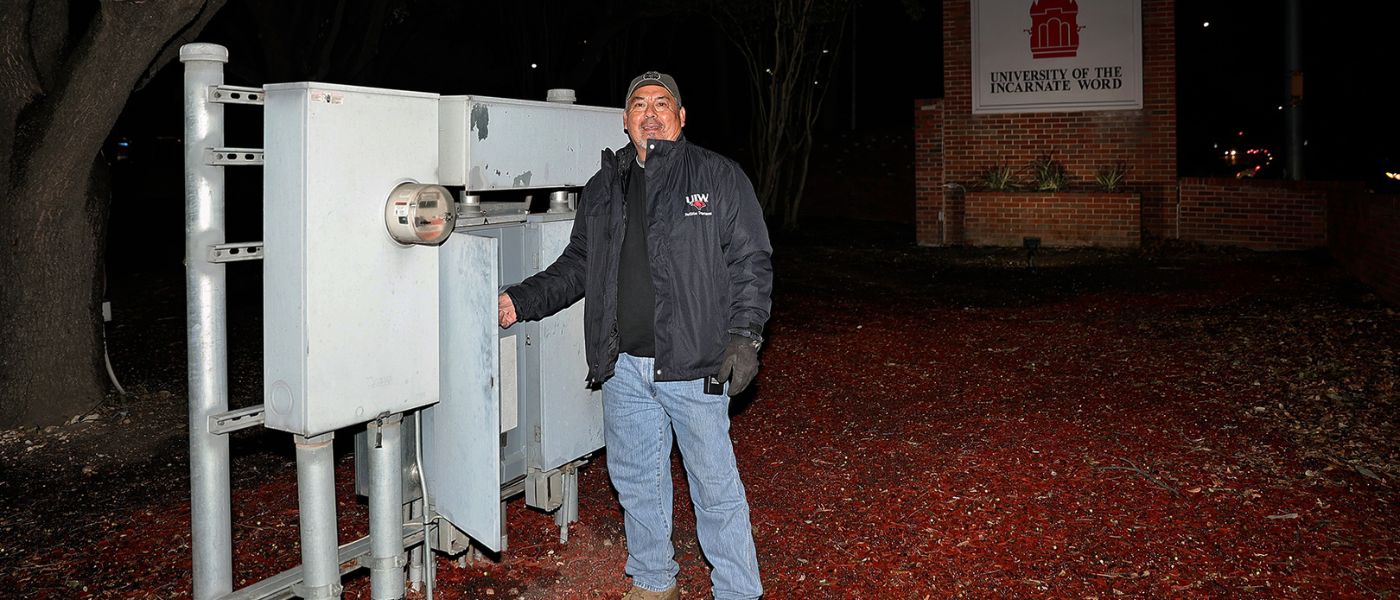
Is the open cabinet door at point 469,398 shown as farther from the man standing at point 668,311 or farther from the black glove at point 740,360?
the black glove at point 740,360

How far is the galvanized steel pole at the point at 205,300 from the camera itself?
3.33 m

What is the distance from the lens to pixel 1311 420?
6672mm

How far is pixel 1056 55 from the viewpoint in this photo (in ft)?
55.1

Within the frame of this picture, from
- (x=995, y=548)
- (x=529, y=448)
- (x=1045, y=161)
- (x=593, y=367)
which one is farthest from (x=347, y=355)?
(x=1045, y=161)

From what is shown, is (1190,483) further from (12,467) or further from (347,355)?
(12,467)

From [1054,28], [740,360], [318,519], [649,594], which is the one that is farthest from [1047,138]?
[318,519]

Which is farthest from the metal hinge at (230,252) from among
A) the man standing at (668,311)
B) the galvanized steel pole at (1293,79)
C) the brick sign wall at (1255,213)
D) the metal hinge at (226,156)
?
the galvanized steel pole at (1293,79)

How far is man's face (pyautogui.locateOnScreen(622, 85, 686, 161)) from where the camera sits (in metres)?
4.01

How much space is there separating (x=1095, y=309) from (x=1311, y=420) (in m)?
4.19

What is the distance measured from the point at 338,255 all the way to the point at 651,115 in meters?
1.18

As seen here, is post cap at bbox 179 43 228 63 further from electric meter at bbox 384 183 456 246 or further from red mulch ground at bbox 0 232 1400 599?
red mulch ground at bbox 0 232 1400 599

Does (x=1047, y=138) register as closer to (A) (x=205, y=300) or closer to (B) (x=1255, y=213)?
(B) (x=1255, y=213)

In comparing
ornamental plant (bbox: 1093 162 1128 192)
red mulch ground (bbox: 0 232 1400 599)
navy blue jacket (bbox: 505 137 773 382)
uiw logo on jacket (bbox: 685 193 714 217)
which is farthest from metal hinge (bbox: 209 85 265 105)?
ornamental plant (bbox: 1093 162 1128 192)

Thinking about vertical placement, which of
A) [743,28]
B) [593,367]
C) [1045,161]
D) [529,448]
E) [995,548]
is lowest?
[995,548]
